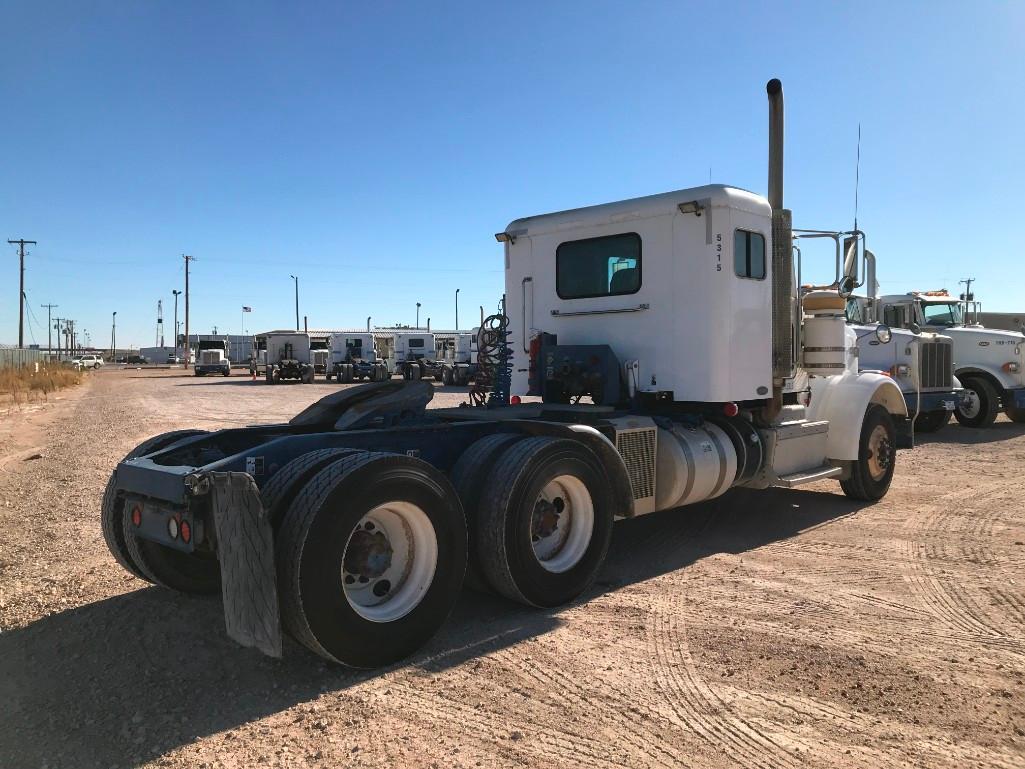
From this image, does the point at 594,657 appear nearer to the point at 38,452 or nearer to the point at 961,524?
the point at 961,524

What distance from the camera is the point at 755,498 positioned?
8914 millimetres

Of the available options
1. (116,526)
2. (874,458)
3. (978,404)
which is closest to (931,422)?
(978,404)

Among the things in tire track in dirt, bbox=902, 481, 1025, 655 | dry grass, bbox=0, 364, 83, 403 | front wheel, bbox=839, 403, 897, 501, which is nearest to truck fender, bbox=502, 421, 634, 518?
tire track in dirt, bbox=902, 481, 1025, 655

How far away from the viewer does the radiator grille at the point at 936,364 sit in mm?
14328

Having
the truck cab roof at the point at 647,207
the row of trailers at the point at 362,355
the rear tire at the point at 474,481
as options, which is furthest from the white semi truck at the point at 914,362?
the row of trailers at the point at 362,355

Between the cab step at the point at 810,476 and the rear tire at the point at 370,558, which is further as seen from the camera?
the cab step at the point at 810,476

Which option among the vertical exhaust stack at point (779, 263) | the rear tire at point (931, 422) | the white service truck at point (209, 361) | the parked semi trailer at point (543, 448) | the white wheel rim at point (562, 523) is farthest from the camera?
the white service truck at point (209, 361)

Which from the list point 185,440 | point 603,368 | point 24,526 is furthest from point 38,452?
point 603,368

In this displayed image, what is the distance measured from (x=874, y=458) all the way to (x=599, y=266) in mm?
3992

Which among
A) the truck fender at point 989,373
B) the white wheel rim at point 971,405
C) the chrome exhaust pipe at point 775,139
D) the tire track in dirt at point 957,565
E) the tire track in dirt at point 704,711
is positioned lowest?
the tire track in dirt at point 704,711

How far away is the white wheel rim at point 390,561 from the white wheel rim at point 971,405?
1593 cm

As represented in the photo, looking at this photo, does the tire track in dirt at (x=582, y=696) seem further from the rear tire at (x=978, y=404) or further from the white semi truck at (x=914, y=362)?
the rear tire at (x=978, y=404)

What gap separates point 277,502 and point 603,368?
3646mm

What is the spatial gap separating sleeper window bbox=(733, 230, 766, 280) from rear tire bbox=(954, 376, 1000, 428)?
1205 centimetres
